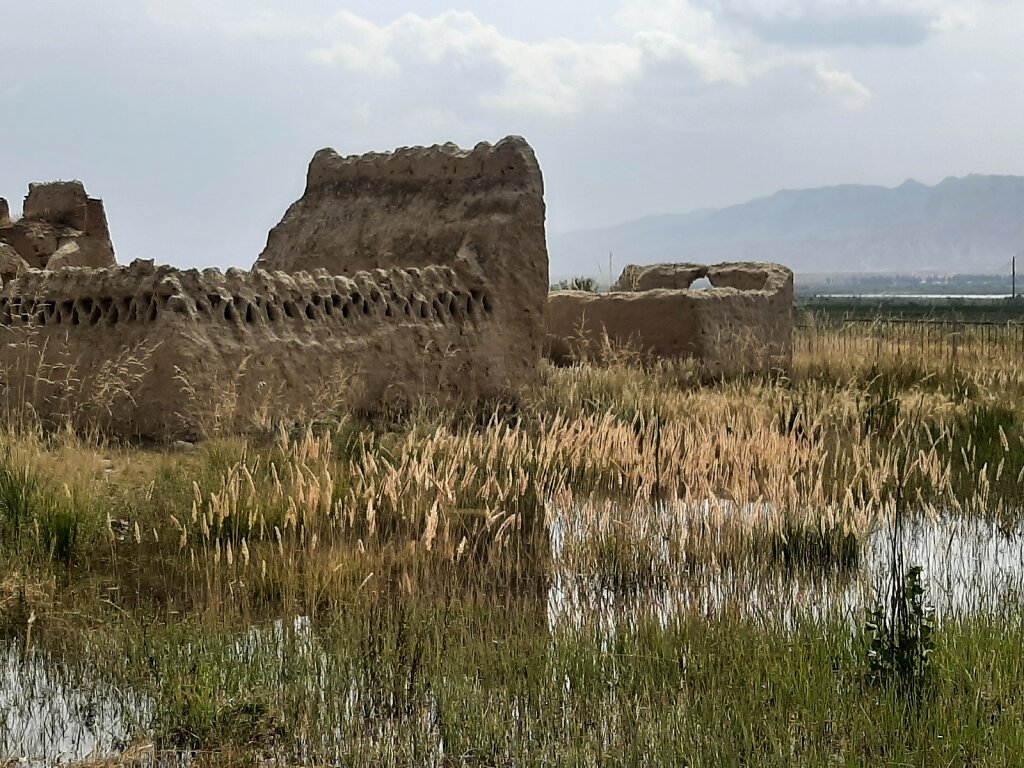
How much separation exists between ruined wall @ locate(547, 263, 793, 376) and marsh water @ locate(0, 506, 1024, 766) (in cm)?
742

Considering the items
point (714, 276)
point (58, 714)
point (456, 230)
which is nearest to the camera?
point (58, 714)

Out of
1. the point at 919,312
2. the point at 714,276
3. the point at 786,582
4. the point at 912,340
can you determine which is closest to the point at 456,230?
the point at 786,582

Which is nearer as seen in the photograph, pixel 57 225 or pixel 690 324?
pixel 690 324

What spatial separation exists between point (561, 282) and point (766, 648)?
2020 cm

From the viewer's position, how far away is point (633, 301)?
14.9 m

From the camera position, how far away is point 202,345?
27.9ft

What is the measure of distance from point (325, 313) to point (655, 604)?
5025 millimetres

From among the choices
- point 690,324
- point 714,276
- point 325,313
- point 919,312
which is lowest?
point 919,312

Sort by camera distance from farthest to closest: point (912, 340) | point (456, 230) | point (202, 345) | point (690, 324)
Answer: point (912, 340), point (690, 324), point (456, 230), point (202, 345)

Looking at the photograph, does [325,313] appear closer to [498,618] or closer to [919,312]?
[498,618]

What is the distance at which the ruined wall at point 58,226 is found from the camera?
17.8m

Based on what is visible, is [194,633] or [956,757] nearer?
[956,757]

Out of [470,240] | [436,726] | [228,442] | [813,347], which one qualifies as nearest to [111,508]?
[228,442]

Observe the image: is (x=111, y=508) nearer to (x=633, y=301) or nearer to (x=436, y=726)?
(x=436, y=726)
